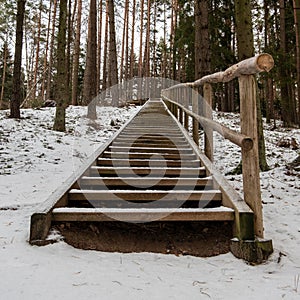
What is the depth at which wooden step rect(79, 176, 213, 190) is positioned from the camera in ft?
10.4

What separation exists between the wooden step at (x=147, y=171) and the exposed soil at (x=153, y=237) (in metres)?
1.03

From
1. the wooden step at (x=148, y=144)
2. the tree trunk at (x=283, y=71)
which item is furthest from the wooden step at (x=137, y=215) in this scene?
the tree trunk at (x=283, y=71)

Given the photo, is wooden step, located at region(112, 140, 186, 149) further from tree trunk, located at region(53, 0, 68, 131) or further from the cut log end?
tree trunk, located at region(53, 0, 68, 131)

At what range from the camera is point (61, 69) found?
8.35m

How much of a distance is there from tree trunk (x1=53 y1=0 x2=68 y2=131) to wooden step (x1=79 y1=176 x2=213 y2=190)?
217 inches

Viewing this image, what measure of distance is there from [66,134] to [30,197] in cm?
473

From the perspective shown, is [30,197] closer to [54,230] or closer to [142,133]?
[54,230]

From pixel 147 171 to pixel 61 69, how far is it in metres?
5.90

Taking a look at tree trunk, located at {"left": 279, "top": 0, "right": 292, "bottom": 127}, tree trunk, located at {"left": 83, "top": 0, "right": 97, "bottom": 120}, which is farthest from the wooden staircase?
tree trunk, located at {"left": 279, "top": 0, "right": 292, "bottom": 127}

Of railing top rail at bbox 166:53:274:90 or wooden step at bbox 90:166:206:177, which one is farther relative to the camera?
wooden step at bbox 90:166:206:177

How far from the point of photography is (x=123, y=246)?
2.35m

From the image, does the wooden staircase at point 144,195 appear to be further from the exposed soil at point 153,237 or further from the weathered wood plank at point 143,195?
the exposed soil at point 153,237

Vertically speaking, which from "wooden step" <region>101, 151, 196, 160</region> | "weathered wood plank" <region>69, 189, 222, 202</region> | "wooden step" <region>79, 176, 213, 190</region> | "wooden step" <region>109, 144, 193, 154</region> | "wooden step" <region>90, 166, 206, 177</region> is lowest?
"weathered wood plank" <region>69, 189, 222, 202</region>

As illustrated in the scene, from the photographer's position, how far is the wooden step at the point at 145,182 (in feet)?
10.4
